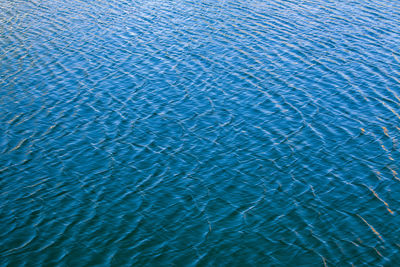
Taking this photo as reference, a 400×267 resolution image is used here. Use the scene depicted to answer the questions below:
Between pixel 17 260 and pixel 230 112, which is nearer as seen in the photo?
pixel 17 260

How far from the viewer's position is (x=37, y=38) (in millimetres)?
40875

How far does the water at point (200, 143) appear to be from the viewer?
19.0 m

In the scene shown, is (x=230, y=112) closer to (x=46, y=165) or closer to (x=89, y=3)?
(x=46, y=165)

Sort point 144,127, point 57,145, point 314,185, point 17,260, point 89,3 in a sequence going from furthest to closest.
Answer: point 89,3 < point 144,127 < point 57,145 < point 314,185 < point 17,260

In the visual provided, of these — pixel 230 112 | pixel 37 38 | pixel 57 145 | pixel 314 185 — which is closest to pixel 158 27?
pixel 37 38

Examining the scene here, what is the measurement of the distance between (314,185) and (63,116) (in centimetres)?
1620

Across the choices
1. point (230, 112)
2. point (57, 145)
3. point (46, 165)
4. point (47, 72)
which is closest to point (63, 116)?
point (57, 145)

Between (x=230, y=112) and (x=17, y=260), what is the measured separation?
1600 centimetres

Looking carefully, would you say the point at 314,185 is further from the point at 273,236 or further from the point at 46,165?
the point at 46,165

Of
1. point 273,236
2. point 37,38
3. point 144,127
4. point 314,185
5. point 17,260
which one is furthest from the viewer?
point 37,38

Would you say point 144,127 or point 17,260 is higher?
point 144,127

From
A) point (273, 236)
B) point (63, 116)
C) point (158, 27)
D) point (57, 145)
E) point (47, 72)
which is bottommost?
point (273, 236)

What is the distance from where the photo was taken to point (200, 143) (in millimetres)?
25719

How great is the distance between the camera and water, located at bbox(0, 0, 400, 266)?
19.0 meters
